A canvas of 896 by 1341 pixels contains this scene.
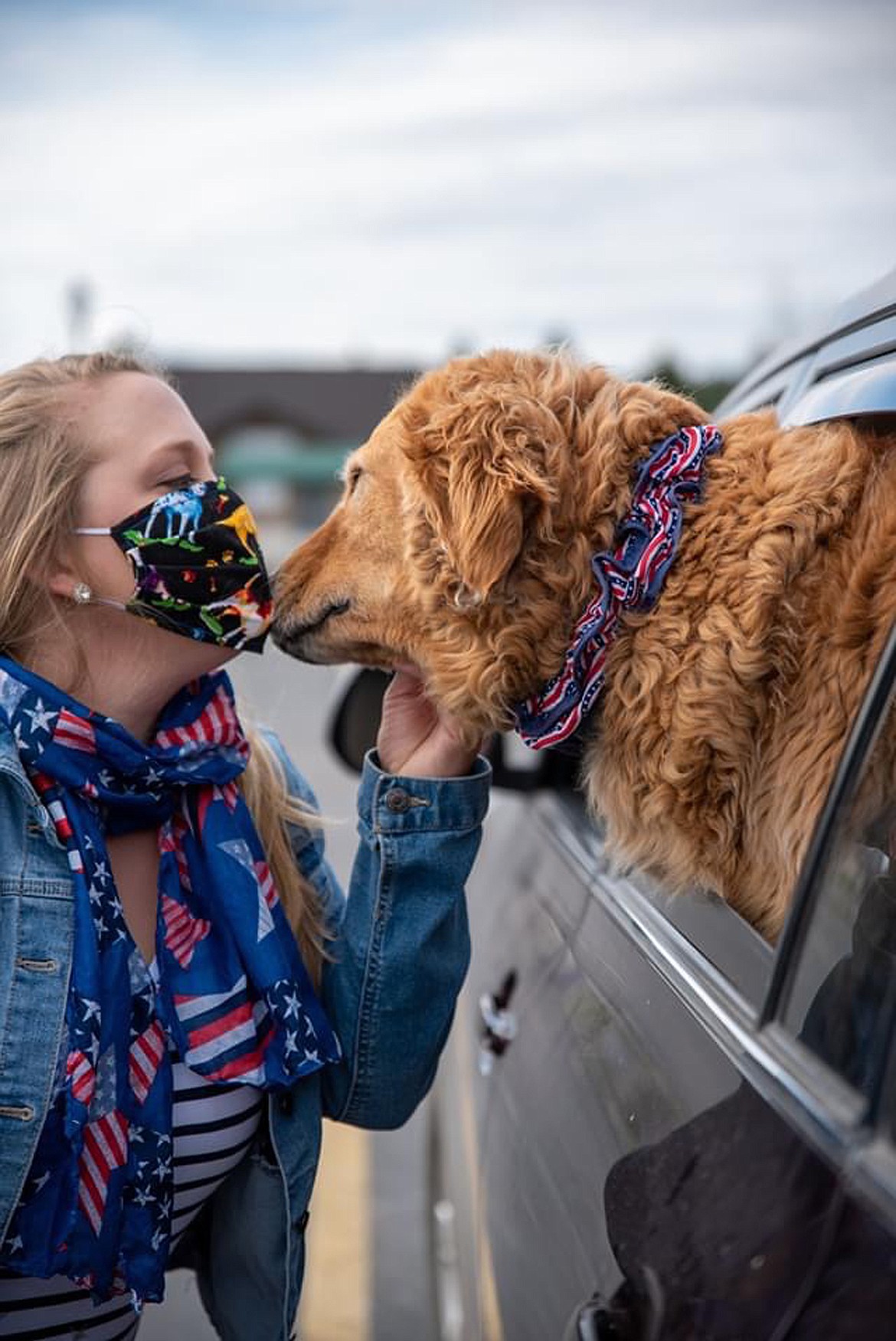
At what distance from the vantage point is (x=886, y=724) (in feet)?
5.74

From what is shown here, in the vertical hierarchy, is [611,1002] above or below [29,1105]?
above

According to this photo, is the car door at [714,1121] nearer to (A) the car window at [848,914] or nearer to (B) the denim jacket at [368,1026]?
(A) the car window at [848,914]

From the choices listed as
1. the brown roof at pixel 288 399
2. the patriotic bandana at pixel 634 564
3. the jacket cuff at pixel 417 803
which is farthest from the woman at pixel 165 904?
the brown roof at pixel 288 399

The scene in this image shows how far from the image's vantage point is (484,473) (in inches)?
95.0

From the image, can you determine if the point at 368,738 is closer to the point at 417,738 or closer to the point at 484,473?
the point at 417,738

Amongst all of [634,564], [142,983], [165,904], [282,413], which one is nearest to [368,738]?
[165,904]

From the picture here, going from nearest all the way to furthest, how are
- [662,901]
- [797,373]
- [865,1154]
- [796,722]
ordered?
[865,1154] → [796,722] → [662,901] → [797,373]

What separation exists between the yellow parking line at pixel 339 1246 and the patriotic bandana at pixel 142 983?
1422 millimetres

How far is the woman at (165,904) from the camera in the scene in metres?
2.15

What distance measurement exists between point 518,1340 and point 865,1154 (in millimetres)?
1057

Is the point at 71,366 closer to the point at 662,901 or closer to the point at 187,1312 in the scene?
the point at 662,901

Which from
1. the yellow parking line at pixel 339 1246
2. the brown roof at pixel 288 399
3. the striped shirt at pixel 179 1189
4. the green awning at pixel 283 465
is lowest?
the green awning at pixel 283 465

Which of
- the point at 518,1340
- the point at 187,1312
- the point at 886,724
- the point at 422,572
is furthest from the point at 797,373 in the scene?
the point at 187,1312

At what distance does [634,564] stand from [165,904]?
3.36 ft
